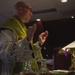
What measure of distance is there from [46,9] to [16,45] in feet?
10.3

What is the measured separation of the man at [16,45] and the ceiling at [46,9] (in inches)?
94.0

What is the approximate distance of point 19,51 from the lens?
3.59 ft

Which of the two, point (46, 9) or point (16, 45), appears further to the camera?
point (46, 9)

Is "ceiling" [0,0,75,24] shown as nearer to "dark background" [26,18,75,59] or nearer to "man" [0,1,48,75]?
"dark background" [26,18,75,59]

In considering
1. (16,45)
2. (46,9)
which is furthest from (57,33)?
(16,45)

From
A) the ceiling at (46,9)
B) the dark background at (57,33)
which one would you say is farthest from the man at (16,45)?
the dark background at (57,33)

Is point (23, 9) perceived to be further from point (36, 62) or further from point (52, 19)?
point (52, 19)

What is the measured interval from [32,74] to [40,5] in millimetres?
3059

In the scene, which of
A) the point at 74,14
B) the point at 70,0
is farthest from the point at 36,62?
the point at 74,14

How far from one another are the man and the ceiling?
2387 millimetres

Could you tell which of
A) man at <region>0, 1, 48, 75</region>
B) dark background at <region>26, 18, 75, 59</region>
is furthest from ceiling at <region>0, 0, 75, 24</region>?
man at <region>0, 1, 48, 75</region>

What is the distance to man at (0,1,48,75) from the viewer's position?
3.57 ft

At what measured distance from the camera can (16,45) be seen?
109 cm

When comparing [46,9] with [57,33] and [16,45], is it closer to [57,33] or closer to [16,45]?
[57,33]
